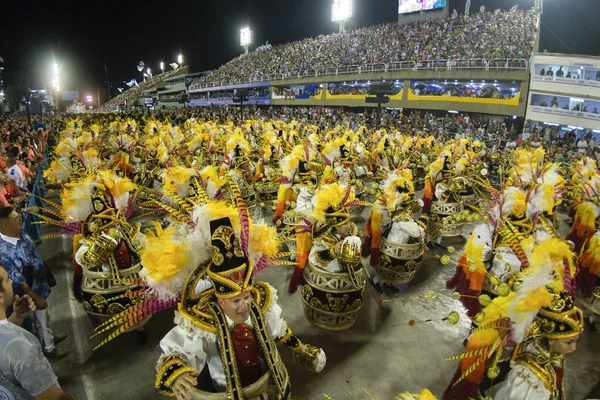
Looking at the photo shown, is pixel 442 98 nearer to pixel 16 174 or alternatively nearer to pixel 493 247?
pixel 493 247

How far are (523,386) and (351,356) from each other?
7.51 ft

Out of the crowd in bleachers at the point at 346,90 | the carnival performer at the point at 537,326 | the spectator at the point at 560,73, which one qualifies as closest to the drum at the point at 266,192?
the carnival performer at the point at 537,326

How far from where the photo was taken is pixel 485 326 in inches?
94.2

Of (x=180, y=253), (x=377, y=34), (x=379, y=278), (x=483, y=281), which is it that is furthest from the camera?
(x=377, y=34)

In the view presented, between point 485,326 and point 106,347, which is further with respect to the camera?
point 106,347

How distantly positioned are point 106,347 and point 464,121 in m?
20.6

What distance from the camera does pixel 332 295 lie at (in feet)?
14.4

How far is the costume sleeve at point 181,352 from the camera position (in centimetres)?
218

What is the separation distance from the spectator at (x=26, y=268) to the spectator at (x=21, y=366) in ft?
3.79

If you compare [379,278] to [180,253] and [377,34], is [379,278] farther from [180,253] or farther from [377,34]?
[377,34]

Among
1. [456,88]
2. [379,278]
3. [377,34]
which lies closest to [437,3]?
[377,34]

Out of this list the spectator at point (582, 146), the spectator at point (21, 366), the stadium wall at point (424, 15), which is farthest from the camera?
the stadium wall at point (424, 15)

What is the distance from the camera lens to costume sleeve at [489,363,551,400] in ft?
7.32

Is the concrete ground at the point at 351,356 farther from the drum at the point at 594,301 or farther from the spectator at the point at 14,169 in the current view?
the spectator at the point at 14,169
